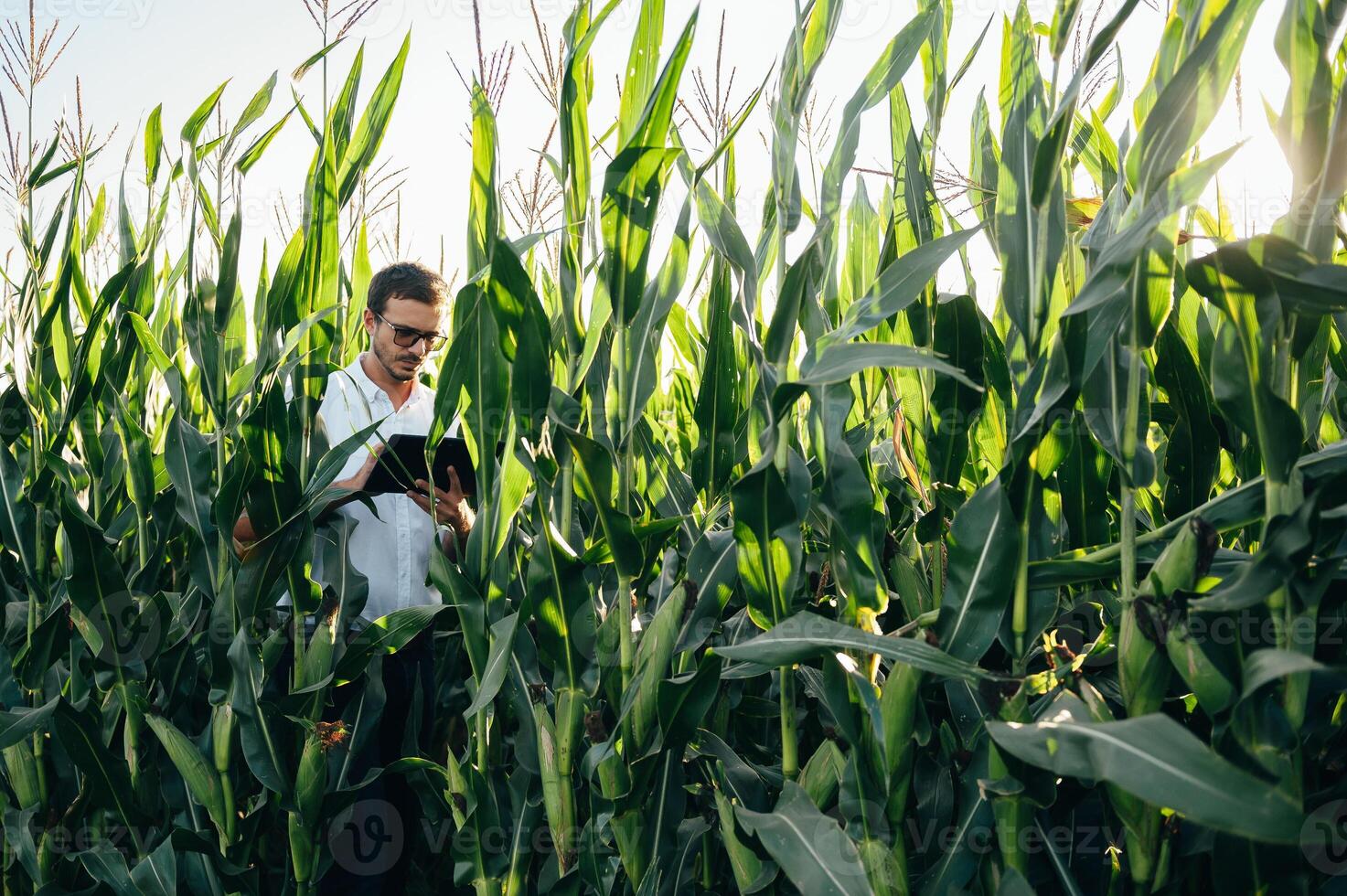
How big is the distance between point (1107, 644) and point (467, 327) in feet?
3.28

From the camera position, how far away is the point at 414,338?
6.31 feet

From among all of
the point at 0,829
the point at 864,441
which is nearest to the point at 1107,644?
the point at 864,441

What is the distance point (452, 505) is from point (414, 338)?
0.47 metres

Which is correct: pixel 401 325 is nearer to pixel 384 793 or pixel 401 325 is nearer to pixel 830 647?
pixel 384 793

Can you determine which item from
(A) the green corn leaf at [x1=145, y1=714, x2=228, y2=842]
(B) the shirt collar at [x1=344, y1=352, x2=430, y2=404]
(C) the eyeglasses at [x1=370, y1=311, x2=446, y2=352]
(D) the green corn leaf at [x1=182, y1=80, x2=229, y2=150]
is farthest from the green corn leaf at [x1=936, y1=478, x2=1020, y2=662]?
(B) the shirt collar at [x1=344, y1=352, x2=430, y2=404]

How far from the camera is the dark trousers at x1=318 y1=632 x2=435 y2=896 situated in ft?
5.69

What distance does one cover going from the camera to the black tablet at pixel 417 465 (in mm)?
1587

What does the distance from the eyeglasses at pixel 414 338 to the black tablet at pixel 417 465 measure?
0.28m

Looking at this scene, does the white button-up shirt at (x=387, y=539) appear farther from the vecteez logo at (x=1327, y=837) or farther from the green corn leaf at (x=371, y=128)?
the vecteez logo at (x=1327, y=837)

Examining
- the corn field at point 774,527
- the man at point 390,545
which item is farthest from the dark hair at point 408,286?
the corn field at point 774,527

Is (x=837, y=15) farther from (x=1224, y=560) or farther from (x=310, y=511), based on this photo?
(x=310, y=511)

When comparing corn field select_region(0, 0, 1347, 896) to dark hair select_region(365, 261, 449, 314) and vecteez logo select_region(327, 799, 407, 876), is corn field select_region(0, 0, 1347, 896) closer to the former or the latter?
vecteez logo select_region(327, 799, 407, 876)

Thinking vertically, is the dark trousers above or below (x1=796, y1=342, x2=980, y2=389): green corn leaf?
below

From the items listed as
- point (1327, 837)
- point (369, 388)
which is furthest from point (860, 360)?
point (369, 388)
